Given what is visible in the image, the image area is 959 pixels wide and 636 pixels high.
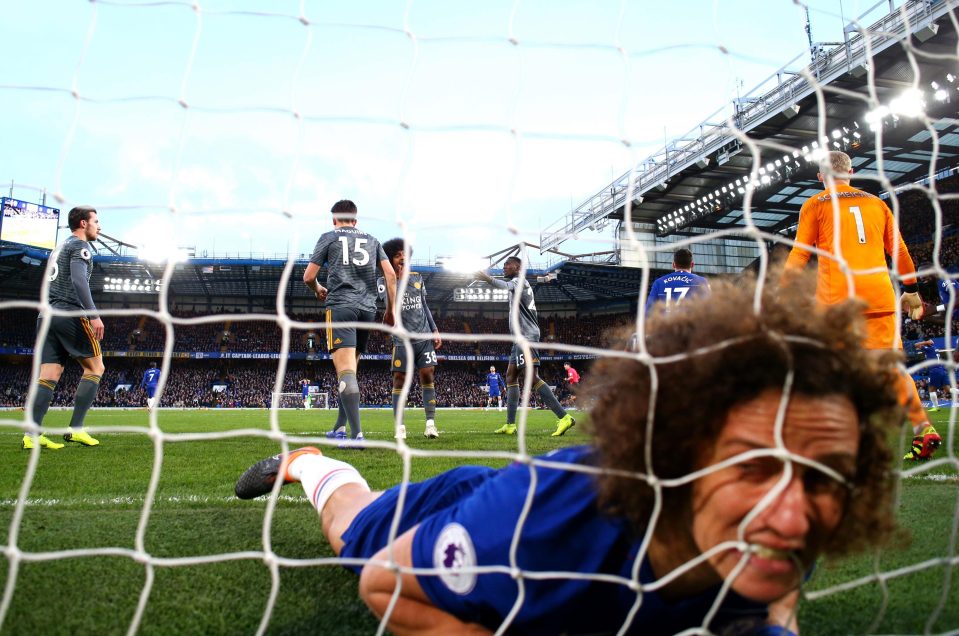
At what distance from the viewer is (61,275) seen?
4902 mm

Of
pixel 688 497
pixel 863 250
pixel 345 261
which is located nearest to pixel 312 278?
pixel 345 261

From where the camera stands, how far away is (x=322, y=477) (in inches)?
82.1

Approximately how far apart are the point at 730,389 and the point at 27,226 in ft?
101

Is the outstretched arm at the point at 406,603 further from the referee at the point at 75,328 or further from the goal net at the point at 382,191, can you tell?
the referee at the point at 75,328

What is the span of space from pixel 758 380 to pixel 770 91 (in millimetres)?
18205

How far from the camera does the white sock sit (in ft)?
6.65

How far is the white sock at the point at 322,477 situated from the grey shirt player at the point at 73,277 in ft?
11.3

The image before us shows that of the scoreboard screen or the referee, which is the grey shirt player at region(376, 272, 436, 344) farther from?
the scoreboard screen

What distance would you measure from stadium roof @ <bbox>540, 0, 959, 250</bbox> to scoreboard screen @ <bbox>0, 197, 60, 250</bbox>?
21.6m

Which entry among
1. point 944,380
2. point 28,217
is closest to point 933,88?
point 944,380

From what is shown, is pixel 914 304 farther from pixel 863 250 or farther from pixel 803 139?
pixel 803 139

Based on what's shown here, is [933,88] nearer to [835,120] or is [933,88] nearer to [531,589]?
[835,120]

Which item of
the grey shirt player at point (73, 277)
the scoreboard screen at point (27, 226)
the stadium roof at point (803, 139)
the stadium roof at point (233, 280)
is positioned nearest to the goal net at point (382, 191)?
the grey shirt player at point (73, 277)

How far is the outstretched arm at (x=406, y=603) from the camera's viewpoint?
1229 millimetres
